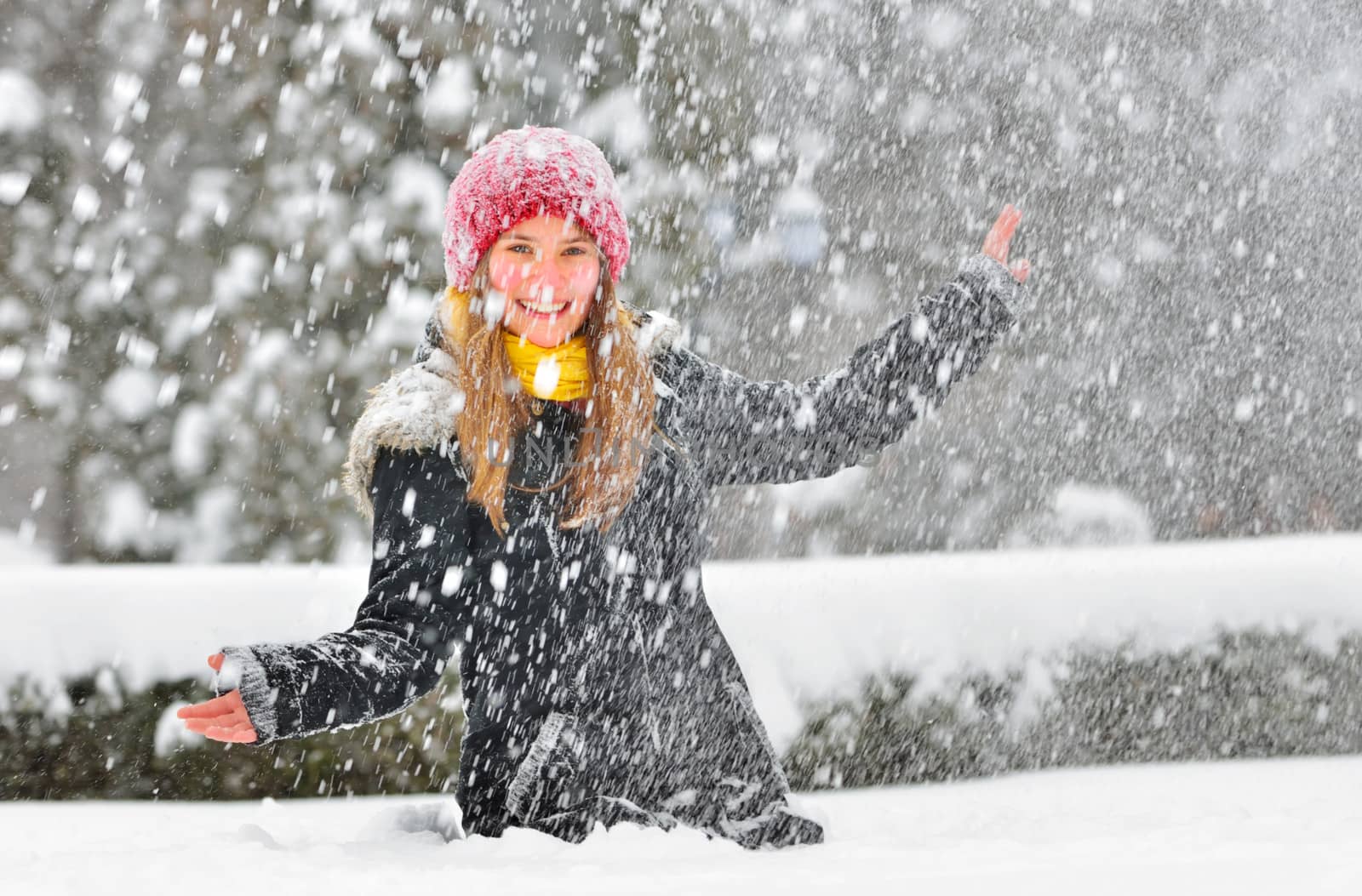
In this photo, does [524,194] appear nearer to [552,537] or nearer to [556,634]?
[552,537]

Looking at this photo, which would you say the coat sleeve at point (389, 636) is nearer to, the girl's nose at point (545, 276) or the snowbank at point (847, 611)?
the girl's nose at point (545, 276)

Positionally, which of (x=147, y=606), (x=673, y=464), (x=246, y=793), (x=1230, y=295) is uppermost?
(x=1230, y=295)

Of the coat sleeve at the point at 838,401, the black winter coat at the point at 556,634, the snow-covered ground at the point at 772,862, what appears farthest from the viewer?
the coat sleeve at the point at 838,401

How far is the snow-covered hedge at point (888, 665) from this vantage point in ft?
11.4

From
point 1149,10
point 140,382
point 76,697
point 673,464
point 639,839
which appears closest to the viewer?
point 639,839

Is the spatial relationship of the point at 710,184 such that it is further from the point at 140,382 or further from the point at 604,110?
the point at 140,382

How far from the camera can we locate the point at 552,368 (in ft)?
5.69

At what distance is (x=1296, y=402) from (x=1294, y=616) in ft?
12.7

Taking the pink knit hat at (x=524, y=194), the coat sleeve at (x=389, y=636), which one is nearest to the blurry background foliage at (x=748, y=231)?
the pink knit hat at (x=524, y=194)

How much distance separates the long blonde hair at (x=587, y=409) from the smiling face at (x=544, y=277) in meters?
0.04

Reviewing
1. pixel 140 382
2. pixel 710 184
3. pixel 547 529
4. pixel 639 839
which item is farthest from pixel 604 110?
pixel 639 839

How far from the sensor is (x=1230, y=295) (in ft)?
24.2

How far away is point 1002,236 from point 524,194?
961 millimetres

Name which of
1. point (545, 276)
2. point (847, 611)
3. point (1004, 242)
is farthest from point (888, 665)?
point (545, 276)
